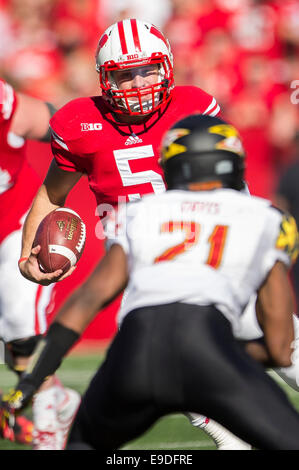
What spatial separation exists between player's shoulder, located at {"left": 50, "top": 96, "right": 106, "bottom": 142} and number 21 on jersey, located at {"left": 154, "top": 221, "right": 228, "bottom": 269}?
4.40ft

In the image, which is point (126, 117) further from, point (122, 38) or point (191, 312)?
point (191, 312)

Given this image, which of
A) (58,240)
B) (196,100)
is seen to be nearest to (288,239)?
(58,240)

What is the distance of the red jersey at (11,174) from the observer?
5297mm

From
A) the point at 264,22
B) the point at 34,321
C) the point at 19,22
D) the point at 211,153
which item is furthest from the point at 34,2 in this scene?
the point at 211,153

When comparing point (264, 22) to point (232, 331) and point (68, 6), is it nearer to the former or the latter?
point (68, 6)

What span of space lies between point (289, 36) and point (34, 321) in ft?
18.1

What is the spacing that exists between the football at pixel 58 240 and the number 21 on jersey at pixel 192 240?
42.2 inches

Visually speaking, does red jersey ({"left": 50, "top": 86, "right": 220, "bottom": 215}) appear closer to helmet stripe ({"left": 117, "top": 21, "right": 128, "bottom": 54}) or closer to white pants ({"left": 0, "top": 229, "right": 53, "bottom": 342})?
helmet stripe ({"left": 117, "top": 21, "right": 128, "bottom": 54})

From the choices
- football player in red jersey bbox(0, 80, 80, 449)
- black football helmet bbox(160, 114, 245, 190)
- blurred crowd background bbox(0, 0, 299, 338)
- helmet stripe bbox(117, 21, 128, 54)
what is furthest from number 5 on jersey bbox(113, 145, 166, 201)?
blurred crowd background bbox(0, 0, 299, 338)

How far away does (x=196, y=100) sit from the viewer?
4301 millimetres

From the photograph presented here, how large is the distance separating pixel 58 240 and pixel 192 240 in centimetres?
114

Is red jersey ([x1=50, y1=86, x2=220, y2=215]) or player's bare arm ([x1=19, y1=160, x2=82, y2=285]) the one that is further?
player's bare arm ([x1=19, y1=160, x2=82, y2=285])

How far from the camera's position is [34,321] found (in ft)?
17.4

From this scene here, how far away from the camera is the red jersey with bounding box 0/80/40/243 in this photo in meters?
5.30
